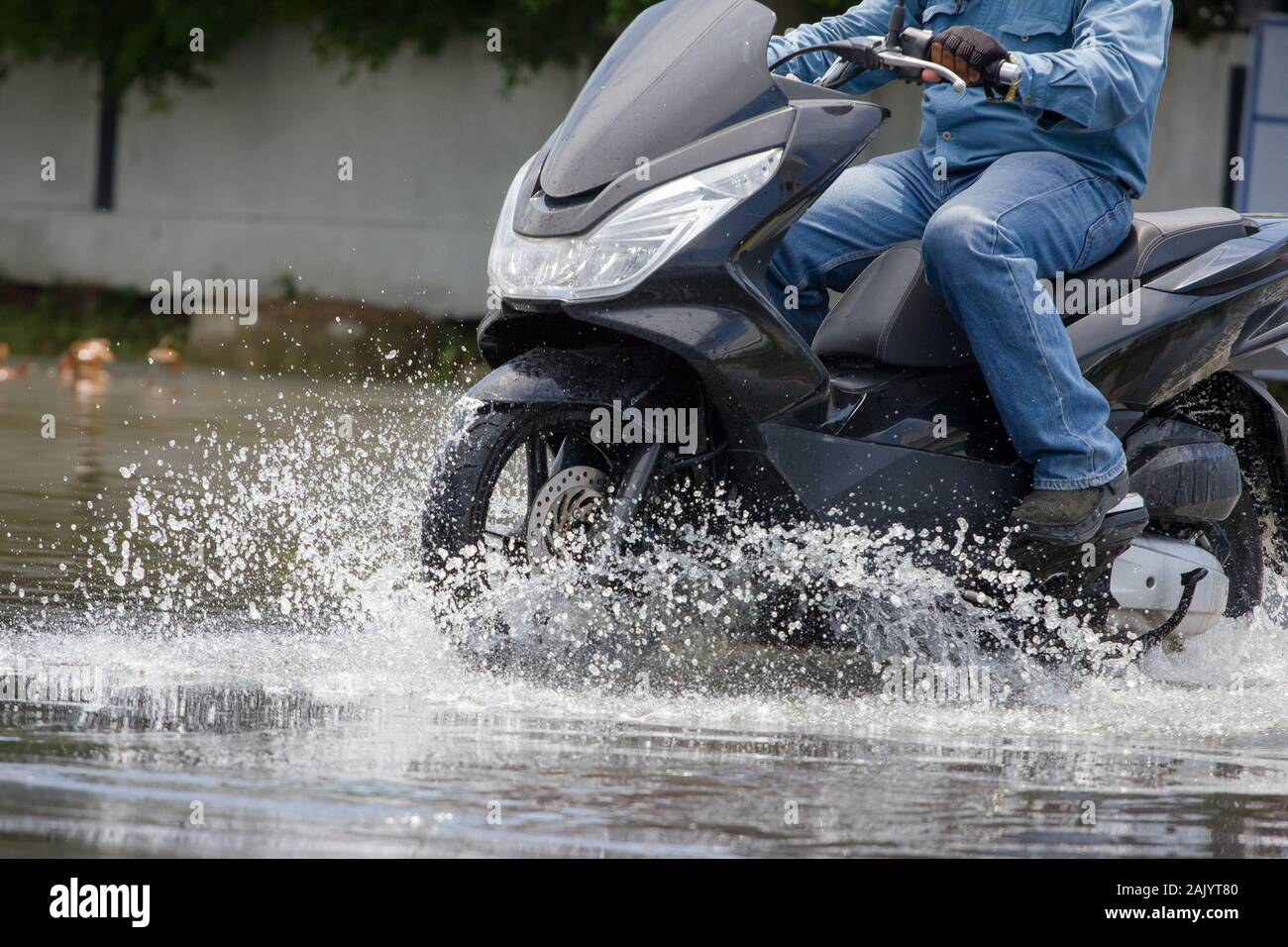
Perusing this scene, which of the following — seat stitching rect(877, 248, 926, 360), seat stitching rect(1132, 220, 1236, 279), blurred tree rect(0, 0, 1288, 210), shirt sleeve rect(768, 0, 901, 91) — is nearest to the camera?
seat stitching rect(877, 248, 926, 360)

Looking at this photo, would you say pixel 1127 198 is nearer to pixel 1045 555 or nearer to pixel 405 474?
pixel 1045 555

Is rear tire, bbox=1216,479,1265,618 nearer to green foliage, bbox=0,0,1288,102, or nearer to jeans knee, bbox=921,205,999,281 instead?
jeans knee, bbox=921,205,999,281

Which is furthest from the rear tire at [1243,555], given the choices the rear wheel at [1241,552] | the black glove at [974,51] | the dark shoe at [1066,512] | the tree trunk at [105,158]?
the tree trunk at [105,158]

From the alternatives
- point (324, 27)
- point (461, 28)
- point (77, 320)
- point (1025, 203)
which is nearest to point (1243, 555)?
point (1025, 203)

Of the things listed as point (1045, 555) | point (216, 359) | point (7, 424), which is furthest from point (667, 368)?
point (216, 359)

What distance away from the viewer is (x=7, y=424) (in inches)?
349

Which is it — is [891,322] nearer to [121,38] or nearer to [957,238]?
[957,238]

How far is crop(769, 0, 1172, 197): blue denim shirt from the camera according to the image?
4105 millimetres

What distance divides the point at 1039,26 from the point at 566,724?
179 centimetres

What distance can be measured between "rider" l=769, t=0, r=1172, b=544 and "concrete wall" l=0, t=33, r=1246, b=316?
9908mm

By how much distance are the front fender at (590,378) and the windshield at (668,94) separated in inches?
12.6

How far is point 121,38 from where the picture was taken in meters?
16.4

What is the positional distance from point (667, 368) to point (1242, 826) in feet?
4.51

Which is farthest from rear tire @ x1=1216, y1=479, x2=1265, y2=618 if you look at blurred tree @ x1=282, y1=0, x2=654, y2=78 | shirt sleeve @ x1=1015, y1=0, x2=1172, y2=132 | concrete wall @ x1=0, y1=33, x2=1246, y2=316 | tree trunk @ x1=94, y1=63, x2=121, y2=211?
tree trunk @ x1=94, y1=63, x2=121, y2=211
